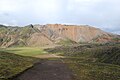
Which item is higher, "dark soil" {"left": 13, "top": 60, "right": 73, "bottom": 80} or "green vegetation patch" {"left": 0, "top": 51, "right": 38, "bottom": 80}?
"green vegetation patch" {"left": 0, "top": 51, "right": 38, "bottom": 80}

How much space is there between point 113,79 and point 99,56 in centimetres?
8885

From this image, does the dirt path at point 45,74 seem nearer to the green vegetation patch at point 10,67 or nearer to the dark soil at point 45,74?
the dark soil at point 45,74

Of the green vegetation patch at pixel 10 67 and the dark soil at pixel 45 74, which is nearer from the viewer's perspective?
the dark soil at pixel 45 74

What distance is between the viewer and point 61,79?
61875 mm

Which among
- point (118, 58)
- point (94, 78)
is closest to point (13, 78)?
point (94, 78)

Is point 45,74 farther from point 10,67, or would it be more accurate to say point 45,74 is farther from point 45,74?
point 10,67

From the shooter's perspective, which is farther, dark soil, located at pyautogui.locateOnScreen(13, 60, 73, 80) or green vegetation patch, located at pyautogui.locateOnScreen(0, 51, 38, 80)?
green vegetation patch, located at pyautogui.locateOnScreen(0, 51, 38, 80)

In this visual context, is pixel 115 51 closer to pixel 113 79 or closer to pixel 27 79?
pixel 113 79

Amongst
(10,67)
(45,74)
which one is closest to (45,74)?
(45,74)

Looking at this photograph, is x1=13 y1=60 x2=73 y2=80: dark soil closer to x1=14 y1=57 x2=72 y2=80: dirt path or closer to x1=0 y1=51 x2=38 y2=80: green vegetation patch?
x1=14 y1=57 x2=72 y2=80: dirt path

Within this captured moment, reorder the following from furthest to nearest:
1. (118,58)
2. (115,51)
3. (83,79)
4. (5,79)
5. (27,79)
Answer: (115,51), (118,58), (83,79), (27,79), (5,79)

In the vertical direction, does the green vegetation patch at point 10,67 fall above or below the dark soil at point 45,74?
above

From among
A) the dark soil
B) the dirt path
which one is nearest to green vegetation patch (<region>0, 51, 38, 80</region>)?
the dark soil

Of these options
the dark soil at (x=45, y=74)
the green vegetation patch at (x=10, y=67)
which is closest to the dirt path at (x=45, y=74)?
the dark soil at (x=45, y=74)
